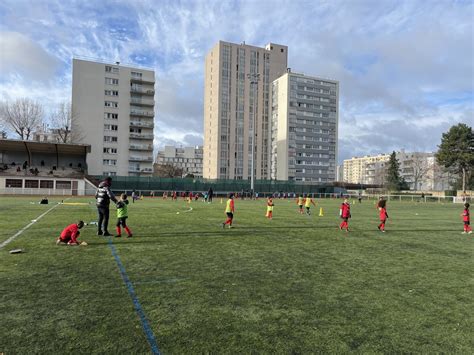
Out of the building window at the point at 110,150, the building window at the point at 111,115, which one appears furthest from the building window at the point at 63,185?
the building window at the point at 111,115

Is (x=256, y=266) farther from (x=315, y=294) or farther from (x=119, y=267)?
(x=119, y=267)

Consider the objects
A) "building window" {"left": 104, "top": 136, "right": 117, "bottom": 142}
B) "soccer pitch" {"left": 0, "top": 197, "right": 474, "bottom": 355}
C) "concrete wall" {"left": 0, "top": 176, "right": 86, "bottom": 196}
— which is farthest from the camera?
"building window" {"left": 104, "top": 136, "right": 117, "bottom": 142}

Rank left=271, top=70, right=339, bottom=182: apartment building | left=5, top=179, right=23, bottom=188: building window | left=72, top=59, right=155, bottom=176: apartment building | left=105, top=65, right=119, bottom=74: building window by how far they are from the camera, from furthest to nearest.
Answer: left=271, top=70, right=339, bottom=182: apartment building < left=105, top=65, right=119, bottom=74: building window < left=72, top=59, right=155, bottom=176: apartment building < left=5, top=179, right=23, bottom=188: building window

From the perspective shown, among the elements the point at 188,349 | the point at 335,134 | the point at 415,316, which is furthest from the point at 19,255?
the point at 335,134

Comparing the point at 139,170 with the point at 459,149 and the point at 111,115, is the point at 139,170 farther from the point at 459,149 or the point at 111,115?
the point at 459,149

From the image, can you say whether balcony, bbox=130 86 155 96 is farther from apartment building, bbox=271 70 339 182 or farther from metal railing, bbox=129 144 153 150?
apartment building, bbox=271 70 339 182

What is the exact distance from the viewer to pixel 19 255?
9.11 meters

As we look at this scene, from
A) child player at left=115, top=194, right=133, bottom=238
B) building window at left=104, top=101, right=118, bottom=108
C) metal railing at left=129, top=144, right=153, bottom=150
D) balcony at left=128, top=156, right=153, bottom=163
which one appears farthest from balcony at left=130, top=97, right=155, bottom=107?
child player at left=115, top=194, right=133, bottom=238

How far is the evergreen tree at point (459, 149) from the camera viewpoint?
69.6m

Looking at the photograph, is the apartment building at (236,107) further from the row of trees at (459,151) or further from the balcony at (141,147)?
the row of trees at (459,151)

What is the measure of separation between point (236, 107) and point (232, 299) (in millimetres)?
105823

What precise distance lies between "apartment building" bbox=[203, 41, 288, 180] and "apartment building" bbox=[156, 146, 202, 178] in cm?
7299

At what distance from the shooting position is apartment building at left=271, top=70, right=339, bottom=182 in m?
106

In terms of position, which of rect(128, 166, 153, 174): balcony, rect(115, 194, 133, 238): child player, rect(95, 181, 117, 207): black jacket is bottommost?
rect(115, 194, 133, 238): child player
